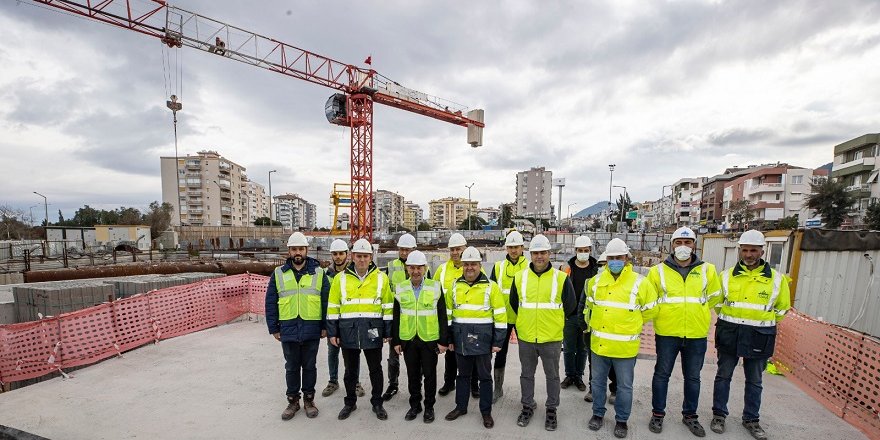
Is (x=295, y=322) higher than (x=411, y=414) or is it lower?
higher

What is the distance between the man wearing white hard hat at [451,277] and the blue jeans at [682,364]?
1894 millimetres

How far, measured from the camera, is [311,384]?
394cm

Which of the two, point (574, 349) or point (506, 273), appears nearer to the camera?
point (506, 273)

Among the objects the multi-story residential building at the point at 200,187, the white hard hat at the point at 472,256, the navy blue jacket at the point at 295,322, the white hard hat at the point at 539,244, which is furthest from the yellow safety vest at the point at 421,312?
the multi-story residential building at the point at 200,187

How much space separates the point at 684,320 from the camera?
348 cm

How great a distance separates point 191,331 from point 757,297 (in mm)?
8329

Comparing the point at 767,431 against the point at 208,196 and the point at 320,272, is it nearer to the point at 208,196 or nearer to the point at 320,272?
the point at 320,272

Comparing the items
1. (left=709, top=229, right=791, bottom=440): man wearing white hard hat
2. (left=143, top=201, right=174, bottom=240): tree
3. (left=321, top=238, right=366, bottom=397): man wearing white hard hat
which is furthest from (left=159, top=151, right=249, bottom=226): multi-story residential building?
(left=709, top=229, right=791, bottom=440): man wearing white hard hat

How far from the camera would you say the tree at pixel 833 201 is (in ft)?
95.0

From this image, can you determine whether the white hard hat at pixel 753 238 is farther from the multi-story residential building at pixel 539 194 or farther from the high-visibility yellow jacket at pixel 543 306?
the multi-story residential building at pixel 539 194

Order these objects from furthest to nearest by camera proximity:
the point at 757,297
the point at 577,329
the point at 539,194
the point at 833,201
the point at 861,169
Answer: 1. the point at 539,194
2. the point at 861,169
3. the point at 833,201
4. the point at 577,329
5. the point at 757,297

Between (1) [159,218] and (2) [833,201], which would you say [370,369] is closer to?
(2) [833,201]

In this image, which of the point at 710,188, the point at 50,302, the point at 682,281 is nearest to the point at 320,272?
the point at 682,281

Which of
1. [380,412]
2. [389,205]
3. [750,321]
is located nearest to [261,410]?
[380,412]
